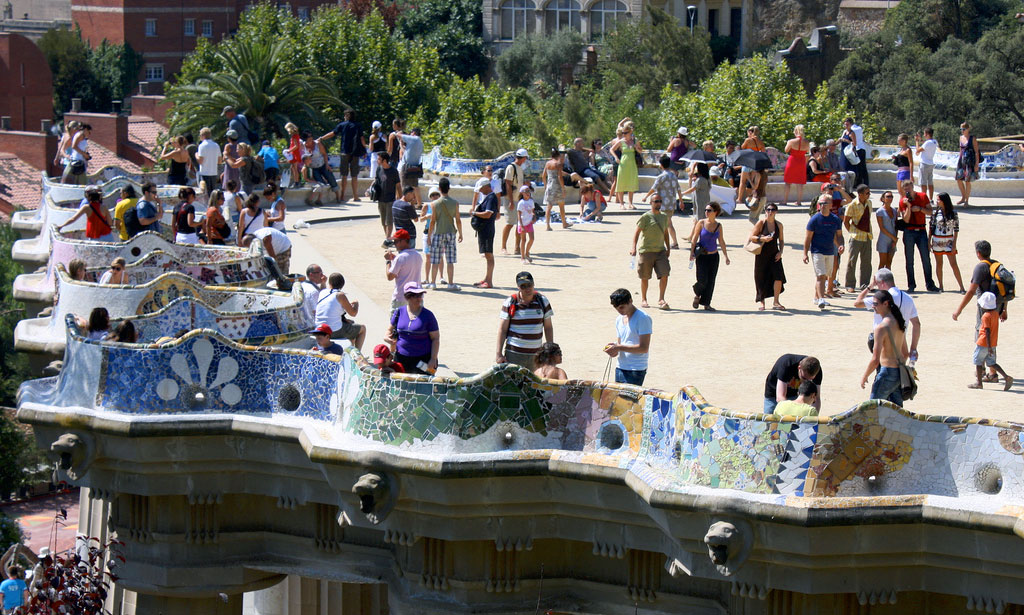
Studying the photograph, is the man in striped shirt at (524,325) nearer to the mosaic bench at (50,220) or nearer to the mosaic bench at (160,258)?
the mosaic bench at (160,258)

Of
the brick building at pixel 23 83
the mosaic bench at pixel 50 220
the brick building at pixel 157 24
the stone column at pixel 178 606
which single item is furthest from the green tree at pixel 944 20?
the stone column at pixel 178 606

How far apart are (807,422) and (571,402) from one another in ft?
6.55

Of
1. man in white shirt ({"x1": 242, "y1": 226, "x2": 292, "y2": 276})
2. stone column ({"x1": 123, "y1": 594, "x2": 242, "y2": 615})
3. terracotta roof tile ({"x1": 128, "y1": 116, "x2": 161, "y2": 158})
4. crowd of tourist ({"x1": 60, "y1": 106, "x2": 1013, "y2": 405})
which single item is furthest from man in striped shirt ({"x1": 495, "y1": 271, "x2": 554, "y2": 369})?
terracotta roof tile ({"x1": 128, "y1": 116, "x2": 161, "y2": 158})

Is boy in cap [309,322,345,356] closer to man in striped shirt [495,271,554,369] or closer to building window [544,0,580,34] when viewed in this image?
man in striped shirt [495,271,554,369]

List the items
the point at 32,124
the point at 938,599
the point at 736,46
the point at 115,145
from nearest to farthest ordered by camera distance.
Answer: the point at 938,599 → the point at 115,145 → the point at 32,124 → the point at 736,46

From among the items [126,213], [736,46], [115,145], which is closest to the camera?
[126,213]

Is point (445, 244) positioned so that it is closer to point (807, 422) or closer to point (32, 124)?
point (807, 422)

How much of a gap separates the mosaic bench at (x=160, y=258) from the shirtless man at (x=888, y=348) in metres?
6.97

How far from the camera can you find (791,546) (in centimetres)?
1080

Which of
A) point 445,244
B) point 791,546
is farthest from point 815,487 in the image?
point 445,244

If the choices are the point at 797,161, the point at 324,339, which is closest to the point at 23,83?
the point at 797,161

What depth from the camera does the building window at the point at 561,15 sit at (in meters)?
88.1

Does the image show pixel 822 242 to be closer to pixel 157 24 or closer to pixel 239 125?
pixel 239 125

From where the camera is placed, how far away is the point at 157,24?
92.0 m
